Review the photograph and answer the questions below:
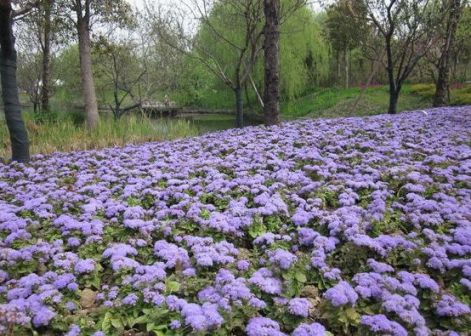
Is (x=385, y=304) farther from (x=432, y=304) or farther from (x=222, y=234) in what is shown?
(x=222, y=234)

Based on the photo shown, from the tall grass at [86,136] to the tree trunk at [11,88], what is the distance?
1064 millimetres

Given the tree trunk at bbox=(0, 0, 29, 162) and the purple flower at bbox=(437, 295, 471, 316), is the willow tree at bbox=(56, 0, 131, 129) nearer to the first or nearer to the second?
the tree trunk at bbox=(0, 0, 29, 162)

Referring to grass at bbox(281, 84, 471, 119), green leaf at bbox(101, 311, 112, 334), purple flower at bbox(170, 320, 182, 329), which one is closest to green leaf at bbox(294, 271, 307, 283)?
purple flower at bbox(170, 320, 182, 329)

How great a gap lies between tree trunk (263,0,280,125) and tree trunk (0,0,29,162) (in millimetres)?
5130

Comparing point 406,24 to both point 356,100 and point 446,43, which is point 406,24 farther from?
point 356,100

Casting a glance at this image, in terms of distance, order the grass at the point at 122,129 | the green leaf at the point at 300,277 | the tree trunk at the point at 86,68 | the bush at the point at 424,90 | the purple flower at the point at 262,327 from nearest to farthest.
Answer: the purple flower at the point at 262,327 < the green leaf at the point at 300,277 < the grass at the point at 122,129 < the tree trunk at the point at 86,68 < the bush at the point at 424,90

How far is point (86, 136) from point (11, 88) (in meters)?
2.89

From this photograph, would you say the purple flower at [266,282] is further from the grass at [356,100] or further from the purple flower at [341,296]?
the grass at [356,100]

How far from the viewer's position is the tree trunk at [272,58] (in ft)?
29.7

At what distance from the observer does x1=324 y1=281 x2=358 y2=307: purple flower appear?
8.16 feet

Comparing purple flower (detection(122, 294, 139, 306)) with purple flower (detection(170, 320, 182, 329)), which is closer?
purple flower (detection(170, 320, 182, 329))

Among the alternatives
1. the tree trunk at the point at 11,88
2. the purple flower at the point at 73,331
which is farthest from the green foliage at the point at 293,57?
the purple flower at the point at 73,331

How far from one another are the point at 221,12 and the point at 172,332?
549 inches

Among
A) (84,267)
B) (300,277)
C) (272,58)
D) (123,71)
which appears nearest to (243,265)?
(300,277)
